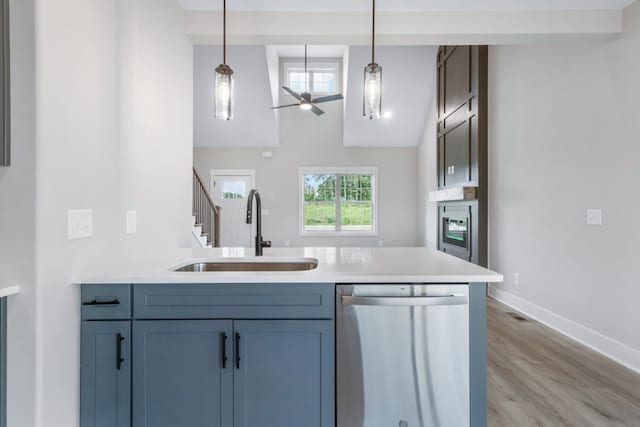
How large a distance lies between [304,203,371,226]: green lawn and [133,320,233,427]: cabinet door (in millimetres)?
6675

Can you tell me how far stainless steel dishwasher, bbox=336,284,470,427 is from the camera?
4.80ft

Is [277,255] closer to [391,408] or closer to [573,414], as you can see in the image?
[391,408]

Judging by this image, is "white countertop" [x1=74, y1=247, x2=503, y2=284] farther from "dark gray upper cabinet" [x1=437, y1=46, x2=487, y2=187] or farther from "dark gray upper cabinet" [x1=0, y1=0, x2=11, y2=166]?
"dark gray upper cabinet" [x1=437, y1=46, x2=487, y2=187]

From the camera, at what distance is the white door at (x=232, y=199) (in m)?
7.91

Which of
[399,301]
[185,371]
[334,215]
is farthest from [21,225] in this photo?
[334,215]

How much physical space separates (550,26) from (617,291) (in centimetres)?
213

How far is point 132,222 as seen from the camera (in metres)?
1.85

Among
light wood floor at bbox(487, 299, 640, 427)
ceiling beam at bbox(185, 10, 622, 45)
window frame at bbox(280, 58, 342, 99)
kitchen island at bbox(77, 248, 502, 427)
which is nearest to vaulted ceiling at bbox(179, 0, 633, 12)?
ceiling beam at bbox(185, 10, 622, 45)

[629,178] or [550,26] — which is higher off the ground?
[550,26]

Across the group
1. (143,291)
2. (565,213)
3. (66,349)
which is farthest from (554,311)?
(66,349)

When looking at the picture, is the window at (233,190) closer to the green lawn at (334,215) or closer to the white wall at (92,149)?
the green lawn at (334,215)

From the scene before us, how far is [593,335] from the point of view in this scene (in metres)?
2.84

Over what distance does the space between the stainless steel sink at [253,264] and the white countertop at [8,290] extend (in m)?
0.78

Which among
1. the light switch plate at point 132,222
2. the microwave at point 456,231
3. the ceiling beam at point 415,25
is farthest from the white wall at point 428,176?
the light switch plate at point 132,222
